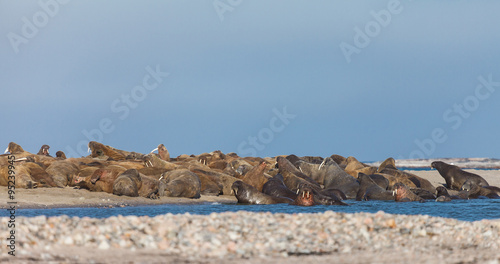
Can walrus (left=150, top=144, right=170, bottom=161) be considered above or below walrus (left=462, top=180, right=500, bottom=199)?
above

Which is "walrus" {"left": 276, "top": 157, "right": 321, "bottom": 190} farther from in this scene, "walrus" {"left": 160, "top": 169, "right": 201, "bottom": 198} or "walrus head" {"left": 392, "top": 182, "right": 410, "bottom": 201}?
"walrus" {"left": 160, "top": 169, "right": 201, "bottom": 198}

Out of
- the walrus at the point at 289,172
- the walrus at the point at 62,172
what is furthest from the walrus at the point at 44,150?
the walrus at the point at 289,172

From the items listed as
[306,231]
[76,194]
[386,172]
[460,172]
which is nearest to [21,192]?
[76,194]

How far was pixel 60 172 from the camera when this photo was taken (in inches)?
877

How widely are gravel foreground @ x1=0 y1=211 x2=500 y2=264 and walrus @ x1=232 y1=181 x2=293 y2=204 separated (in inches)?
394

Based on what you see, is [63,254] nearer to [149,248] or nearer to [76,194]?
[149,248]

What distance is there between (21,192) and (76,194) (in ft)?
5.80

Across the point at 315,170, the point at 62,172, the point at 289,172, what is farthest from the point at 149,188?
the point at 315,170

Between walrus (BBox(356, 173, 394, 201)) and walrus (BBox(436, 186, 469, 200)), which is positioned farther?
walrus (BBox(436, 186, 469, 200))

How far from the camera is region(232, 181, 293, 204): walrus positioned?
812 inches

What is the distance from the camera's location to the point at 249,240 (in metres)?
8.52

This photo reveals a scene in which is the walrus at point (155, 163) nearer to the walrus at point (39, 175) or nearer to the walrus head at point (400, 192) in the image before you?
the walrus at point (39, 175)

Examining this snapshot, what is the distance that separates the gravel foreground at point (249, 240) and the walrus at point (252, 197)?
10.0m

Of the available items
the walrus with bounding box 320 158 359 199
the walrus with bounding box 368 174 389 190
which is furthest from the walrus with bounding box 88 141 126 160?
the walrus with bounding box 368 174 389 190
